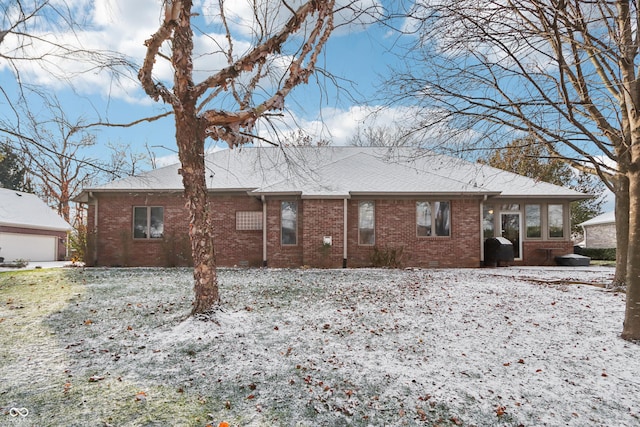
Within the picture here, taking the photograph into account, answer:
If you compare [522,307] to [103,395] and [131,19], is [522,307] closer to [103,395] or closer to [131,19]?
[103,395]

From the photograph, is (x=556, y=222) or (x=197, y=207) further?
(x=556, y=222)

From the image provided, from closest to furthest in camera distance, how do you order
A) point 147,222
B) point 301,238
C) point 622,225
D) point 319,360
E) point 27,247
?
point 319,360, point 622,225, point 301,238, point 147,222, point 27,247

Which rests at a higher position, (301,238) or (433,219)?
(433,219)

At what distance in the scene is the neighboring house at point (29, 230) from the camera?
21.5m

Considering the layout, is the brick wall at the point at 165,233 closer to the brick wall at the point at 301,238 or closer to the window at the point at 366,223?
the brick wall at the point at 301,238

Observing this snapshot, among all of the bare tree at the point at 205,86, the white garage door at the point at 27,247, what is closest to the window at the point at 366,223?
the bare tree at the point at 205,86

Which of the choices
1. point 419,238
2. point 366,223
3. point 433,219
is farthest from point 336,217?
point 433,219

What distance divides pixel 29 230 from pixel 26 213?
137 centimetres

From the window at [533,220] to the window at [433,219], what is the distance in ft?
13.0

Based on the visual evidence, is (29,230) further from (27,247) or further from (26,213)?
(26,213)

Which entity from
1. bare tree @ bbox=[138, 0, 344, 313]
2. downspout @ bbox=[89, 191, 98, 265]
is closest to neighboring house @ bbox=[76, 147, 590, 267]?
downspout @ bbox=[89, 191, 98, 265]

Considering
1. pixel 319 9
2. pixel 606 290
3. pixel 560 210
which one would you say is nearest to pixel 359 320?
pixel 319 9

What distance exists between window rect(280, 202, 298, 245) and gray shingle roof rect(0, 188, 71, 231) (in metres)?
17.7

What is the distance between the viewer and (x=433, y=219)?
1376 cm
